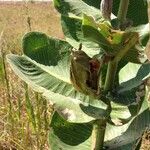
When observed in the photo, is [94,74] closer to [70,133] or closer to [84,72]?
[84,72]

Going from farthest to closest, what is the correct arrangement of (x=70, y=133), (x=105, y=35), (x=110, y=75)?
1. (x=70, y=133)
2. (x=110, y=75)
3. (x=105, y=35)

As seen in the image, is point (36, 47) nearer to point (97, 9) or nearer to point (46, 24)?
point (97, 9)

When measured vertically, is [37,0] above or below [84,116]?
below

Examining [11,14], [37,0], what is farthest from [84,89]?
[37,0]

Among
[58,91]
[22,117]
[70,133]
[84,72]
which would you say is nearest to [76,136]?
[70,133]

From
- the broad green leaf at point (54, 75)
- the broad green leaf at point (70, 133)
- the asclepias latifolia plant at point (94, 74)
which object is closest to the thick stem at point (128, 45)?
the asclepias latifolia plant at point (94, 74)

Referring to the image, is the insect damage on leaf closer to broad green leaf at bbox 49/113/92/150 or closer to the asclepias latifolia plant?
the asclepias latifolia plant

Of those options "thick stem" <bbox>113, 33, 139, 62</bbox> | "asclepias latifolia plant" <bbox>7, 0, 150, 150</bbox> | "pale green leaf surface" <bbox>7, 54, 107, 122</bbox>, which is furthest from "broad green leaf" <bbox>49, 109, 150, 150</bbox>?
"thick stem" <bbox>113, 33, 139, 62</bbox>

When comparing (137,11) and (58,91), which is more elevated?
(137,11)
